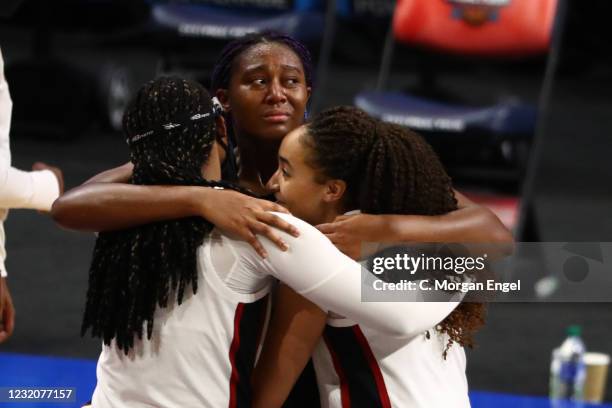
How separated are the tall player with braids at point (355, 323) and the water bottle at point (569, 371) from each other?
2.09 m

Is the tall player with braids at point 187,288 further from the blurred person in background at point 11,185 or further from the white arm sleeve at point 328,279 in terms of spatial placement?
the blurred person in background at point 11,185

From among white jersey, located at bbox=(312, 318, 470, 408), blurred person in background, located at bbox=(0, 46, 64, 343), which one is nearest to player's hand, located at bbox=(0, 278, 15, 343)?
blurred person in background, located at bbox=(0, 46, 64, 343)

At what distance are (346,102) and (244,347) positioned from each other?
565 cm

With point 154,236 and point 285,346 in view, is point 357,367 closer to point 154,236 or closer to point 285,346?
point 285,346

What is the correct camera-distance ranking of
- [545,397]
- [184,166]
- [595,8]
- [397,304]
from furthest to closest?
[595,8]
[545,397]
[184,166]
[397,304]

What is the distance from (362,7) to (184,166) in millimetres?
5744

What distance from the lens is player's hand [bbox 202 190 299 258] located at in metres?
2.03

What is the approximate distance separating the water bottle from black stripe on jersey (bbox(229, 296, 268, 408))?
2.20m

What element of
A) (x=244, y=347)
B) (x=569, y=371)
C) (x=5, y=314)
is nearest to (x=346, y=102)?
(x=569, y=371)

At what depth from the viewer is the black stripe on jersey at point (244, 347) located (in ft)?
6.88

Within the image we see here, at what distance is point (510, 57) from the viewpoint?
240 inches

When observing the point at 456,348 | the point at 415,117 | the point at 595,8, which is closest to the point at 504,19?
the point at 415,117

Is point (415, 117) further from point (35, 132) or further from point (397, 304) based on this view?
point (397, 304)

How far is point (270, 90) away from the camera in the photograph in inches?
107
